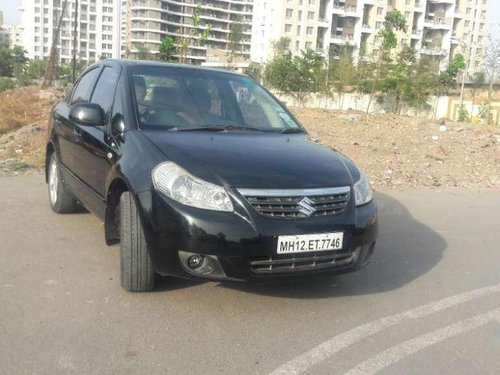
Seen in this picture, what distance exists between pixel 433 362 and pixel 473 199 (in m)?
5.71

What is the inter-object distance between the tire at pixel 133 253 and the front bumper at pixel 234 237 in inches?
5.2

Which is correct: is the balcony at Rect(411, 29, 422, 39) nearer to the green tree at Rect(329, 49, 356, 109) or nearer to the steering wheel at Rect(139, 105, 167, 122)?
the green tree at Rect(329, 49, 356, 109)

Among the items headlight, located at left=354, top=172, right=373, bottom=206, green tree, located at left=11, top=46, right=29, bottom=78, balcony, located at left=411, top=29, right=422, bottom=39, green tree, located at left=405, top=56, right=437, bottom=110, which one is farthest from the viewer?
balcony, located at left=411, top=29, right=422, bottom=39

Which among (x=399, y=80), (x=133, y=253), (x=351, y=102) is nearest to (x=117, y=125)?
(x=133, y=253)

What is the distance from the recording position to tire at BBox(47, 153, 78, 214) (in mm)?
6008

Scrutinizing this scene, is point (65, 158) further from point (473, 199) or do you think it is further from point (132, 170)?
point (473, 199)

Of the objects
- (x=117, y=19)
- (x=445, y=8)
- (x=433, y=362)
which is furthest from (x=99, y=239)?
(x=117, y=19)

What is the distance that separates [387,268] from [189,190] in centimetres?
218

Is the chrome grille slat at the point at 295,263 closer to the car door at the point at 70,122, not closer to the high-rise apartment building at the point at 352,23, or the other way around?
the car door at the point at 70,122

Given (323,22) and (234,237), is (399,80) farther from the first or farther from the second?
(323,22)

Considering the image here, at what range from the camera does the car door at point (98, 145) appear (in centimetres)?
452

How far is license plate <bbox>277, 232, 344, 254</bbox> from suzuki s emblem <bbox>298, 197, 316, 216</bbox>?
0.15 metres

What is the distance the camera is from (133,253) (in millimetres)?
3867

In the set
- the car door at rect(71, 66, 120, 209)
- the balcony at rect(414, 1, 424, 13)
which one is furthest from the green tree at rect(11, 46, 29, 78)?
the car door at rect(71, 66, 120, 209)
